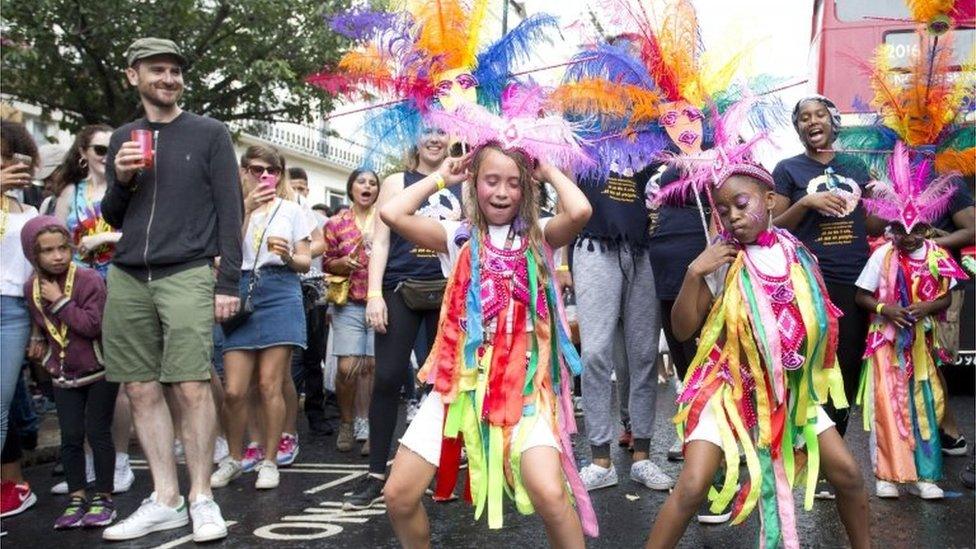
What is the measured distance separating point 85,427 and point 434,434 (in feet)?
8.35

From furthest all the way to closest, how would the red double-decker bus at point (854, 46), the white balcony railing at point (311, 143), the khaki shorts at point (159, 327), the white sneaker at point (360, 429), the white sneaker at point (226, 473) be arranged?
1. the white balcony railing at point (311, 143)
2. the red double-decker bus at point (854, 46)
3. the white sneaker at point (360, 429)
4. the white sneaker at point (226, 473)
5. the khaki shorts at point (159, 327)

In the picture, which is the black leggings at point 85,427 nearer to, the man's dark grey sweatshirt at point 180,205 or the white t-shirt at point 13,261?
the white t-shirt at point 13,261

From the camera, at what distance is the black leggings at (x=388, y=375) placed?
211 inches

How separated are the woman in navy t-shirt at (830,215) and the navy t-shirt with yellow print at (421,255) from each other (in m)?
1.64

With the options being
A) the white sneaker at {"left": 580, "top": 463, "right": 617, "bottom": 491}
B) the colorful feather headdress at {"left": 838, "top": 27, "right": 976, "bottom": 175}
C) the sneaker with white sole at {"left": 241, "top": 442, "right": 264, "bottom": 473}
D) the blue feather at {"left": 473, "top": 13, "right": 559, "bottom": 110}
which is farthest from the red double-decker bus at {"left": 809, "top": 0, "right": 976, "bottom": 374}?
the blue feather at {"left": 473, "top": 13, "right": 559, "bottom": 110}

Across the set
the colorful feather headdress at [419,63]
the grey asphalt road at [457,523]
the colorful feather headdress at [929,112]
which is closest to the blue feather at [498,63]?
the colorful feather headdress at [419,63]

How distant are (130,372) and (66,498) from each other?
1326 mm

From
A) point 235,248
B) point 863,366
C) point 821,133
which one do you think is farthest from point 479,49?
point 863,366

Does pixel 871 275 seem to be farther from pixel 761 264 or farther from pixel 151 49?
pixel 151 49

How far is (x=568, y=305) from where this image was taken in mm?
12430

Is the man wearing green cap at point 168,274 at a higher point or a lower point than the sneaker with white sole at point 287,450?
higher

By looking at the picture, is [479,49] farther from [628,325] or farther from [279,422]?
[279,422]

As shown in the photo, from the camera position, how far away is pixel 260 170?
20.3ft

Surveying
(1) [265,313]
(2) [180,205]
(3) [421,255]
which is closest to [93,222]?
(1) [265,313]
